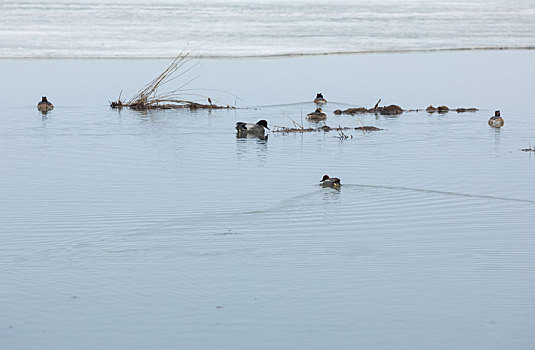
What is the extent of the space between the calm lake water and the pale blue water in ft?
42.7

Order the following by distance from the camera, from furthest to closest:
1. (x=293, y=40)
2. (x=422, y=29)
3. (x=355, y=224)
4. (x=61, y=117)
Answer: (x=422, y=29)
(x=293, y=40)
(x=61, y=117)
(x=355, y=224)

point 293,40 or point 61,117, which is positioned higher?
point 293,40

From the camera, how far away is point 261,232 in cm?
1012

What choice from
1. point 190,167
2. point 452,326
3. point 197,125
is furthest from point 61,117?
point 452,326

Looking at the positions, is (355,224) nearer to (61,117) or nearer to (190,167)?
(190,167)

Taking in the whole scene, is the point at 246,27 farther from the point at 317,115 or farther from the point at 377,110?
the point at 317,115

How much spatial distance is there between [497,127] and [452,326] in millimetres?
11040

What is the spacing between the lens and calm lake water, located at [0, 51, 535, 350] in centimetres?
748

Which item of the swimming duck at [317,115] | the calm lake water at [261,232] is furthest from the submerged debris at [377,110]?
the swimming duck at [317,115]

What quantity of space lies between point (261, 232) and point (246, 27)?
1215 inches

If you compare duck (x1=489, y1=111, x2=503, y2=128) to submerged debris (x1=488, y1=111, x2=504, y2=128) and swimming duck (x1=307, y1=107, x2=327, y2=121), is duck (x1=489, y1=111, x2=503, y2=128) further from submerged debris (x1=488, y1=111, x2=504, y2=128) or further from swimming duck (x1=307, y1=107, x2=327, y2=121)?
swimming duck (x1=307, y1=107, x2=327, y2=121)

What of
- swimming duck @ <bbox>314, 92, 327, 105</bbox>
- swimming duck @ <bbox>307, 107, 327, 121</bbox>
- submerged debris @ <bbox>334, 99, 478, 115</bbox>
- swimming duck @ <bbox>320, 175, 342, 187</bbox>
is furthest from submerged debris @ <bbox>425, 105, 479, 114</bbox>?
swimming duck @ <bbox>320, 175, 342, 187</bbox>

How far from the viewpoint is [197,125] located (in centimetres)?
1844

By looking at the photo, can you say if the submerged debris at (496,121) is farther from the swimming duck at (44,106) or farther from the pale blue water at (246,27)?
the pale blue water at (246,27)
